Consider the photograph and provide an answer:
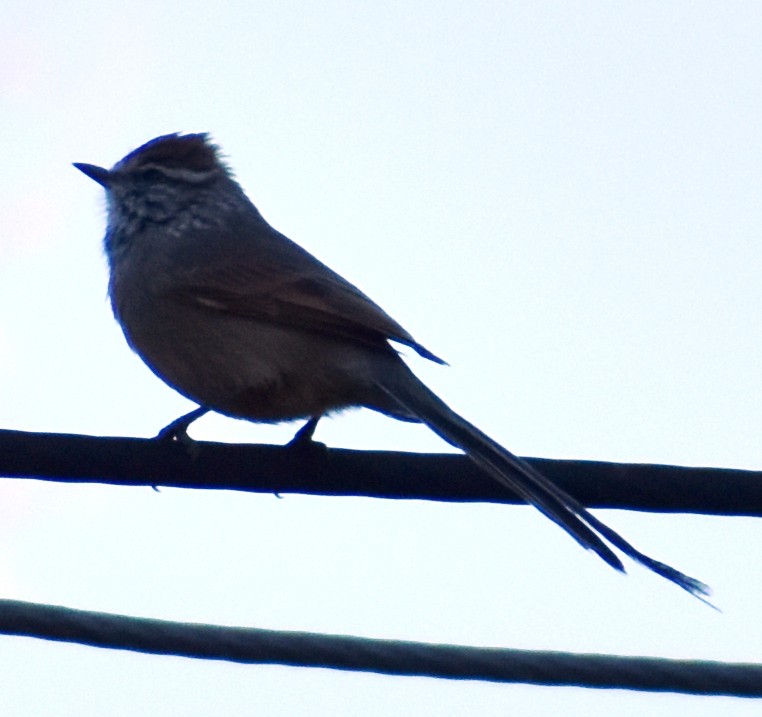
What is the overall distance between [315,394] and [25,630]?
3.02m

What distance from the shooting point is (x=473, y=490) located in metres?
4.13

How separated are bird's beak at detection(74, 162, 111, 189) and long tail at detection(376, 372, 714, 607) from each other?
10.5 feet

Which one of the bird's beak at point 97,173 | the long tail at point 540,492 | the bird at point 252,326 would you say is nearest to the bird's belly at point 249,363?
the bird at point 252,326

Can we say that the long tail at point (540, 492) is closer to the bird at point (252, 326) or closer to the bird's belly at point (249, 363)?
the bird at point (252, 326)

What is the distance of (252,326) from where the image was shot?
6.30 m

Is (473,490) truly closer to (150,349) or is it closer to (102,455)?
(102,455)

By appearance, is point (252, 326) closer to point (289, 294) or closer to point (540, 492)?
point (289, 294)

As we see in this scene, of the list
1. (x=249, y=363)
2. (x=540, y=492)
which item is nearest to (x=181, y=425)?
(x=249, y=363)

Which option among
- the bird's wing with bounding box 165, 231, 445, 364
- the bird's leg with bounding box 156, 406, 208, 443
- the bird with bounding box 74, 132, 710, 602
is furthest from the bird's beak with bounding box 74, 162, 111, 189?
the bird's leg with bounding box 156, 406, 208, 443

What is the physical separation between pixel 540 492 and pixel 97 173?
4.43 meters

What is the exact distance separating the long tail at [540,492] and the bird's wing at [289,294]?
0.65 meters

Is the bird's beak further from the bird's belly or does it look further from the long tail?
the long tail

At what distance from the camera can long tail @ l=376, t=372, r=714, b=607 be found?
3.76 m

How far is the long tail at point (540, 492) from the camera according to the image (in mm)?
3758
